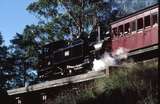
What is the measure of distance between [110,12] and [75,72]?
832 inches

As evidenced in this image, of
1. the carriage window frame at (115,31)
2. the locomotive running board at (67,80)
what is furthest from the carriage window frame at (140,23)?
the locomotive running board at (67,80)

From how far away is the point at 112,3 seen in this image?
46.7m

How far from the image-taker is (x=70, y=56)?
2725 cm

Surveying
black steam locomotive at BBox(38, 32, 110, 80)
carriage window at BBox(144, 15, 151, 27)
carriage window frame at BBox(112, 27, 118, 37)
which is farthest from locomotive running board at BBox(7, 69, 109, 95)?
black steam locomotive at BBox(38, 32, 110, 80)

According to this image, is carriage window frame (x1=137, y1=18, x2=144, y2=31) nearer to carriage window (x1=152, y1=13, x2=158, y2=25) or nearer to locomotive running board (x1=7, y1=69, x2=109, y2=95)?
carriage window (x1=152, y1=13, x2=158, y2=25)

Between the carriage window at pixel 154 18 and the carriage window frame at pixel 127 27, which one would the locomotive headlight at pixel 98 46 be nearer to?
the carriage window frame at pixel 127 27

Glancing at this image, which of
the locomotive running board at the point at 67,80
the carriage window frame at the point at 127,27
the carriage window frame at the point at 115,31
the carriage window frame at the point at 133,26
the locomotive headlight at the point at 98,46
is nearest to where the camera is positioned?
the locomotive running board at the point at 67,80

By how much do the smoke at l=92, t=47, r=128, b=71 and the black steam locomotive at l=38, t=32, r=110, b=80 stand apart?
1.06m

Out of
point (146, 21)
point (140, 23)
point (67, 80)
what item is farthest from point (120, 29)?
point (67, 80)

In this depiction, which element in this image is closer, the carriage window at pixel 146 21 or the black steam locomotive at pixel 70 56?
the carriage window at pixel 146 21

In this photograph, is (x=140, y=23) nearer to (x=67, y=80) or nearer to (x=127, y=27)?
(x=127, y=27)

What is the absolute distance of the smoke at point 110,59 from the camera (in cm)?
2081

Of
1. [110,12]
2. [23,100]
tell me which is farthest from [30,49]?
[23,100]

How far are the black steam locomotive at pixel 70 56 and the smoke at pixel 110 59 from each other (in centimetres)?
106
